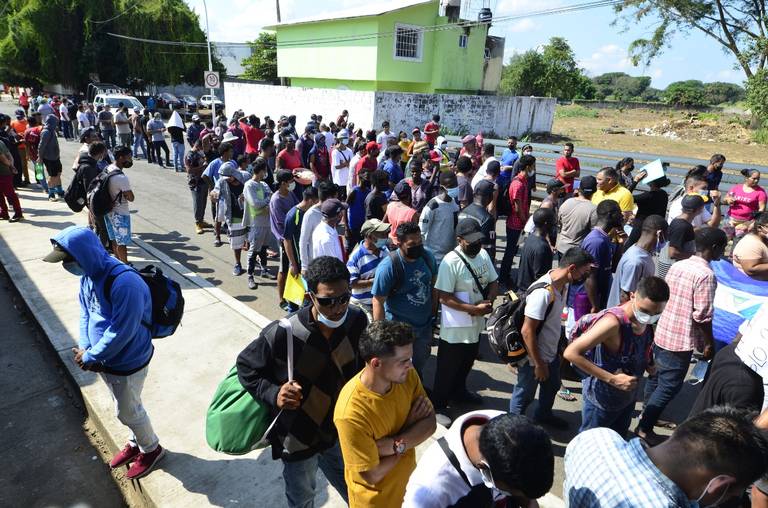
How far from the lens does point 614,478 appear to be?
5.94 ft

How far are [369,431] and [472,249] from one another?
2.11m

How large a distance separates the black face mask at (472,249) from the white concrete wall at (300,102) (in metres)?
15.2

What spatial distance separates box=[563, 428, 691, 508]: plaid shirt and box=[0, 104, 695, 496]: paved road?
1.81 meters

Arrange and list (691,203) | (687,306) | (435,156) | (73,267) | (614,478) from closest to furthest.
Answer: (614,478)
(73,267)
(687,306)
(691,203)
(435,156)

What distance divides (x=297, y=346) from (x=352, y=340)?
0.34 meters

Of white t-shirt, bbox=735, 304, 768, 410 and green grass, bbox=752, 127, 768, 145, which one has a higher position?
green grass, bbox=752, 127, 768, 145

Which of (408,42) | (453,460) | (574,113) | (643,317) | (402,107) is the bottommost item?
(453,460)

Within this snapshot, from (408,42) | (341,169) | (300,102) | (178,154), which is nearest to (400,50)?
(408,42)

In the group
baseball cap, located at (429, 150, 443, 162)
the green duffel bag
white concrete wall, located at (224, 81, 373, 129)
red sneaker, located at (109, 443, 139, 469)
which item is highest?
white concrete wall, located at (224, 81, 373, 129)

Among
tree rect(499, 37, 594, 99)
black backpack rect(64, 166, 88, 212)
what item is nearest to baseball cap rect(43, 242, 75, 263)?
black backpack rect(64, 166, 88, 212)

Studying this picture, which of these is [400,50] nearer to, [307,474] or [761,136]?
[761,136]

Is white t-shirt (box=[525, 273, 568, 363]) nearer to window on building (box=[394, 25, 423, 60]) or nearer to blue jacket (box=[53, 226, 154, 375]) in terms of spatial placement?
blue jacket (box=[53, 226, 154, 375])

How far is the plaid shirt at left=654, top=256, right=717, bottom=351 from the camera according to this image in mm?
3625

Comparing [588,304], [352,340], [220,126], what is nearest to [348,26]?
[220,126]
